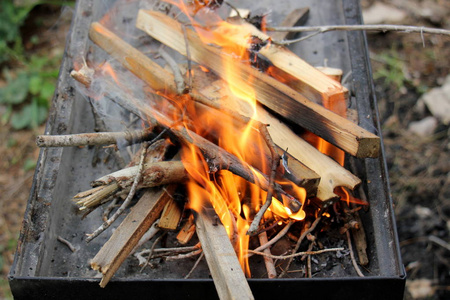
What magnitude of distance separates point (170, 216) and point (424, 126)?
7.98ft

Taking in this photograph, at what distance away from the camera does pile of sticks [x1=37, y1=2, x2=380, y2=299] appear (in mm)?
2027

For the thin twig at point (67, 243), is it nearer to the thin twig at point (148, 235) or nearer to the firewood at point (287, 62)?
the thin twig at point (148, 235)

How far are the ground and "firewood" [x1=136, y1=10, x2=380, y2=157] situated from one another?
133 cm

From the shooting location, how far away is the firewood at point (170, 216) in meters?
2.18

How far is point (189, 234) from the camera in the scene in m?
2.24

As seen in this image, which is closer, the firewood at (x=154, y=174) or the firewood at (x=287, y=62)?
the firewood at (x=154, y=174)

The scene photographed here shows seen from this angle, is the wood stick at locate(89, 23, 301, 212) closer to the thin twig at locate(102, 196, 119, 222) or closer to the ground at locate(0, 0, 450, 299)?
the thin twig at locate(102, 196, 119, 222)

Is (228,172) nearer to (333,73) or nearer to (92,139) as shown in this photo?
(92,139)

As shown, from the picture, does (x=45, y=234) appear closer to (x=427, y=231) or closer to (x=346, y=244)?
(x=346, y=244)

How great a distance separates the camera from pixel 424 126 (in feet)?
12.5

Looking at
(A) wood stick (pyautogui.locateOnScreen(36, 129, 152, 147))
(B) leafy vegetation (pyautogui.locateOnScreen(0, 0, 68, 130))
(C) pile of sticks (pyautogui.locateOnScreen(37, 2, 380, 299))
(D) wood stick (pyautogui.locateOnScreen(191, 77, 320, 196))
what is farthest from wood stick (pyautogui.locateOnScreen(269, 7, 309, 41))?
(B) leafy vegetation (pyautogui.locateOnScreen(0, 0, 68, 130))

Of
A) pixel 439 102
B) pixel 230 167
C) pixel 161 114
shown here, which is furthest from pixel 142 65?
pixel 439 102

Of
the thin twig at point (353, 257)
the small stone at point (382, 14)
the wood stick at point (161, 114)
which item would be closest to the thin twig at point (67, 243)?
the wood stick at point (161, 114)

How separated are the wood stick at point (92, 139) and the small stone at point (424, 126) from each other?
2.35 m
